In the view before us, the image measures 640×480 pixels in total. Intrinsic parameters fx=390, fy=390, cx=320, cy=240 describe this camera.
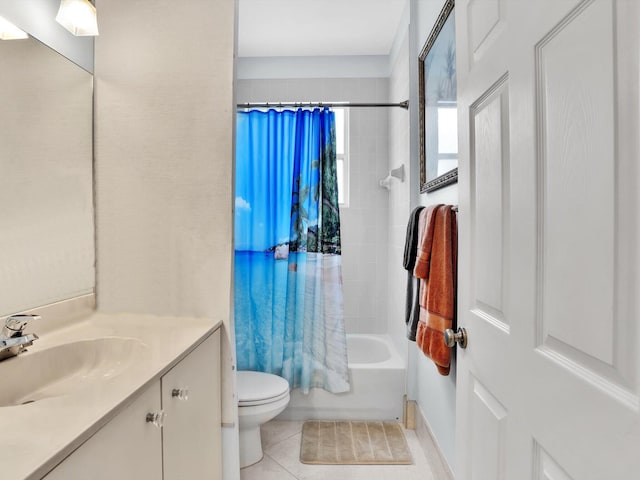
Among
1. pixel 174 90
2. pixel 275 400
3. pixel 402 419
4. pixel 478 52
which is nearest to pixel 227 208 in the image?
pixel 174 90

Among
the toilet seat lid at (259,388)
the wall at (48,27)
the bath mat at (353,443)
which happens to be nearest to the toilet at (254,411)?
the toilet seat lid at (259,388)

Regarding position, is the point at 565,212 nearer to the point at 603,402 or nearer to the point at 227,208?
the point at 603,402

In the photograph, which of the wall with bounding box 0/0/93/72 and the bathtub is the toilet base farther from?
the wall with bounding box 0/0/93/72

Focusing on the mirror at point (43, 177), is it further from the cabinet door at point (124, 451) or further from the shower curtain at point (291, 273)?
the shower curtain at point (291, 273)

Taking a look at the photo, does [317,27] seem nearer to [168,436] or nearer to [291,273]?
[291,273]

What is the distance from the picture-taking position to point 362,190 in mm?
3176

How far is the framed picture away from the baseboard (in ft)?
4.06

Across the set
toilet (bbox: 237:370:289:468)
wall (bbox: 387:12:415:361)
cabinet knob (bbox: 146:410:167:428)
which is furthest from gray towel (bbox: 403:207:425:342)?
cabinet knob (bbox: 146:410:167:428)

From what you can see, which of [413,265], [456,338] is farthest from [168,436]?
[413,265]

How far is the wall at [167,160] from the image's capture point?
4.84ft

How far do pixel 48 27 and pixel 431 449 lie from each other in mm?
2401

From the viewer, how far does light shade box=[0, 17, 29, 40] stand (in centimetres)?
115

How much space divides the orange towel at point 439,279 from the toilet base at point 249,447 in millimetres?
1028

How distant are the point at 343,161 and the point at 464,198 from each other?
2.22 metres
